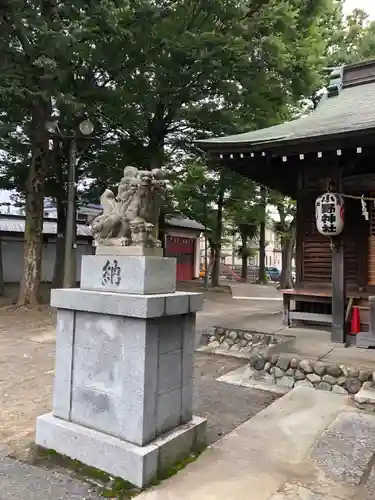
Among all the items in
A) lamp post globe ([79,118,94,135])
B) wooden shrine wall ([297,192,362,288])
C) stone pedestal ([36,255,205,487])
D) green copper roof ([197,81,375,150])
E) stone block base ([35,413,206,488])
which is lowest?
stone block base ([35,413,206,488])

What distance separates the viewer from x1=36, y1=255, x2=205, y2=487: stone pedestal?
3.16 metres

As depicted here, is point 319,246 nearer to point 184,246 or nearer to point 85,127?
point 85,127

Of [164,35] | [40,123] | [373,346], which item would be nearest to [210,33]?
[164,35]

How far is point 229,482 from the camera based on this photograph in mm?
3105

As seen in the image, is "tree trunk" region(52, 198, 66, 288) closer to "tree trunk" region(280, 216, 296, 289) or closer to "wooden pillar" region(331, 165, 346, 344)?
"wooden pillar" region(331, 165, 346, 344)

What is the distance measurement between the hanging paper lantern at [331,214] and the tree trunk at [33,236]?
28.0ft

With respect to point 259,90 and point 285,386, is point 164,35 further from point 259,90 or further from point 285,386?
point 285,386

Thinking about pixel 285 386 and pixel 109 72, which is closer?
pixel 285 386

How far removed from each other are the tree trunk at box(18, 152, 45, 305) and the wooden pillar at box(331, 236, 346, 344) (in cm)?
872

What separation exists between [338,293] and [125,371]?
4.94 m

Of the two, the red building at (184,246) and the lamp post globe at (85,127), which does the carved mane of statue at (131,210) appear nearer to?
the lamp post globe at (85,127)

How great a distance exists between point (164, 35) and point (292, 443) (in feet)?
35.1

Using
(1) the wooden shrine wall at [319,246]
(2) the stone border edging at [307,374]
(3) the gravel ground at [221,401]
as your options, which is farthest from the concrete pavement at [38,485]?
(1) the wooden shrine wall at [319,246]

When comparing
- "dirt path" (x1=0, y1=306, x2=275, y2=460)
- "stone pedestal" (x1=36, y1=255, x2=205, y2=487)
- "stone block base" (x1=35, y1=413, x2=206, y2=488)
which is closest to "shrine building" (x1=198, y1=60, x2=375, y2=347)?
"dirt path" (x1=0, y1=306, x2=275, y2=460)
